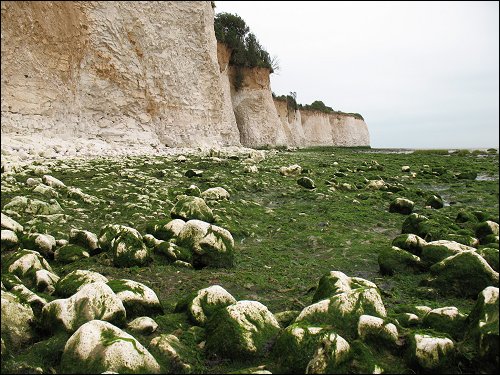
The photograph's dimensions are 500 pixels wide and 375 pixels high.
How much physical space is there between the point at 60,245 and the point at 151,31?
55.5ft

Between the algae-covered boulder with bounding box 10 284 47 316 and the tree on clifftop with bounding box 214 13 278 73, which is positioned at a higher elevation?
the tree on clifftop with bounding box 214 13 278 73

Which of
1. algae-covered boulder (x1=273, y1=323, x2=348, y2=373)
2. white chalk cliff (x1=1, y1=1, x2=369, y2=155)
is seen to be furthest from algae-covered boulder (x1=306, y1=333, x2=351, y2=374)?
white chalk cliff (x1=1, y1=1, x2=369, y2=155)

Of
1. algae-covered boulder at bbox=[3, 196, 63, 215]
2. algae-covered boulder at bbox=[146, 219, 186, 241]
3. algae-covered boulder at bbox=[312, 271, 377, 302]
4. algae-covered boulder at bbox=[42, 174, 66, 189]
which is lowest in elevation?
algae-covered boulder at bbox=[312, 271, 377, 302]

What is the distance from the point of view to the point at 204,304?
4184 millimetres

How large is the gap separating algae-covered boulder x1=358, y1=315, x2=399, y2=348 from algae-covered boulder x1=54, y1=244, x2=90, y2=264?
4.04 m

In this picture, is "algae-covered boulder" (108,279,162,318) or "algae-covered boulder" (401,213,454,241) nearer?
"algae-covered boulder" (108,279,162,318)

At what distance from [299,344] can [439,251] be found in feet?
11.8

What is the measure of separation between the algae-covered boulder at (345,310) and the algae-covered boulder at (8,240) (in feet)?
14.5

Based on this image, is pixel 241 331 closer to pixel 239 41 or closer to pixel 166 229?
pixel 166 229

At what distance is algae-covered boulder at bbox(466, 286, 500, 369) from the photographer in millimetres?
2961

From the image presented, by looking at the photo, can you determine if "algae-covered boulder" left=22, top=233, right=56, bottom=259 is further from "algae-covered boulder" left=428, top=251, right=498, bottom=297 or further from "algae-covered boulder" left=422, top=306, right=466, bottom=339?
"algae-covered boulder" left=428, top=251, right=498, bottom=297

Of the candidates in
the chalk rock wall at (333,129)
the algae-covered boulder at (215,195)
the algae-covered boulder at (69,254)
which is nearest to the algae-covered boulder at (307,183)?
the algae-covered boulder at (215,195)

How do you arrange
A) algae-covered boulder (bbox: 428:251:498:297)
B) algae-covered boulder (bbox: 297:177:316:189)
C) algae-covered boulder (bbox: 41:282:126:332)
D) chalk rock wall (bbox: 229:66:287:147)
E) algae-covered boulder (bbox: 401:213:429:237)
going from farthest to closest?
chalk rock wall (bbox: 229:66:287:147) < algae-covered boulder (bbox: 297:177:316:189) < algae-covered boulder (bbox: 401:213:429:237) < algae-covered boulder (bbox: 428:251:498:297) < algae-covered boulder (bbox: 41:282:126:332)

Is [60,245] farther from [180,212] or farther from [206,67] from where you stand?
[206,67]
